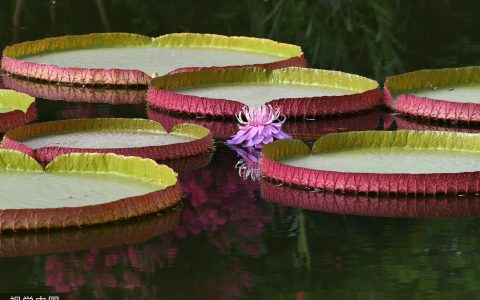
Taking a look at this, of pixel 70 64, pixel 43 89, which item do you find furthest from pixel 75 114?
pixel 70 64

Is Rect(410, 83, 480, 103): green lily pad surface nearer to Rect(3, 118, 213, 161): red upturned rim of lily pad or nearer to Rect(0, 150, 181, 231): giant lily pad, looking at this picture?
Rect(3, 118, 213, 161): red upturned rim of lily pad

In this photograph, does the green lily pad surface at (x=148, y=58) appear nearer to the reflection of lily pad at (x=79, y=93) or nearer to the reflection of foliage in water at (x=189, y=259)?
the reflection of lily pad at (x=79, y=93)

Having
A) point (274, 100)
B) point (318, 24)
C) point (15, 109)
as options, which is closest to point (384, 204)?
point (274, 100)

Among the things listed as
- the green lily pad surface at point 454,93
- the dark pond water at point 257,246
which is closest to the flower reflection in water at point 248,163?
the dark pond water at point 257,246

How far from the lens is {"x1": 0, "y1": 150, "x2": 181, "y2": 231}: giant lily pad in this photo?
319 inches

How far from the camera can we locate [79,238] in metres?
8.05

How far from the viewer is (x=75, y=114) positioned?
38.0 feet

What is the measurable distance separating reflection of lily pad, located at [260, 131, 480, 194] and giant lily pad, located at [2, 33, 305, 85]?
3108mm

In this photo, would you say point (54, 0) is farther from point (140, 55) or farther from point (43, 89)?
point (43, 89)

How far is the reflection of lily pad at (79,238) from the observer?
311 inches

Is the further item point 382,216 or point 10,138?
point 10,138

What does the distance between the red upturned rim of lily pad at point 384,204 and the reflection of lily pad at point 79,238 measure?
869 mm

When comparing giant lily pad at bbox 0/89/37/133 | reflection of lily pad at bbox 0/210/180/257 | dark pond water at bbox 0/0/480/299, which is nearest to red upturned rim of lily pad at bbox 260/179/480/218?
dark pond water at bbox 0/0/480/299

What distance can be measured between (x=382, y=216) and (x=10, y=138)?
263 centimetres
